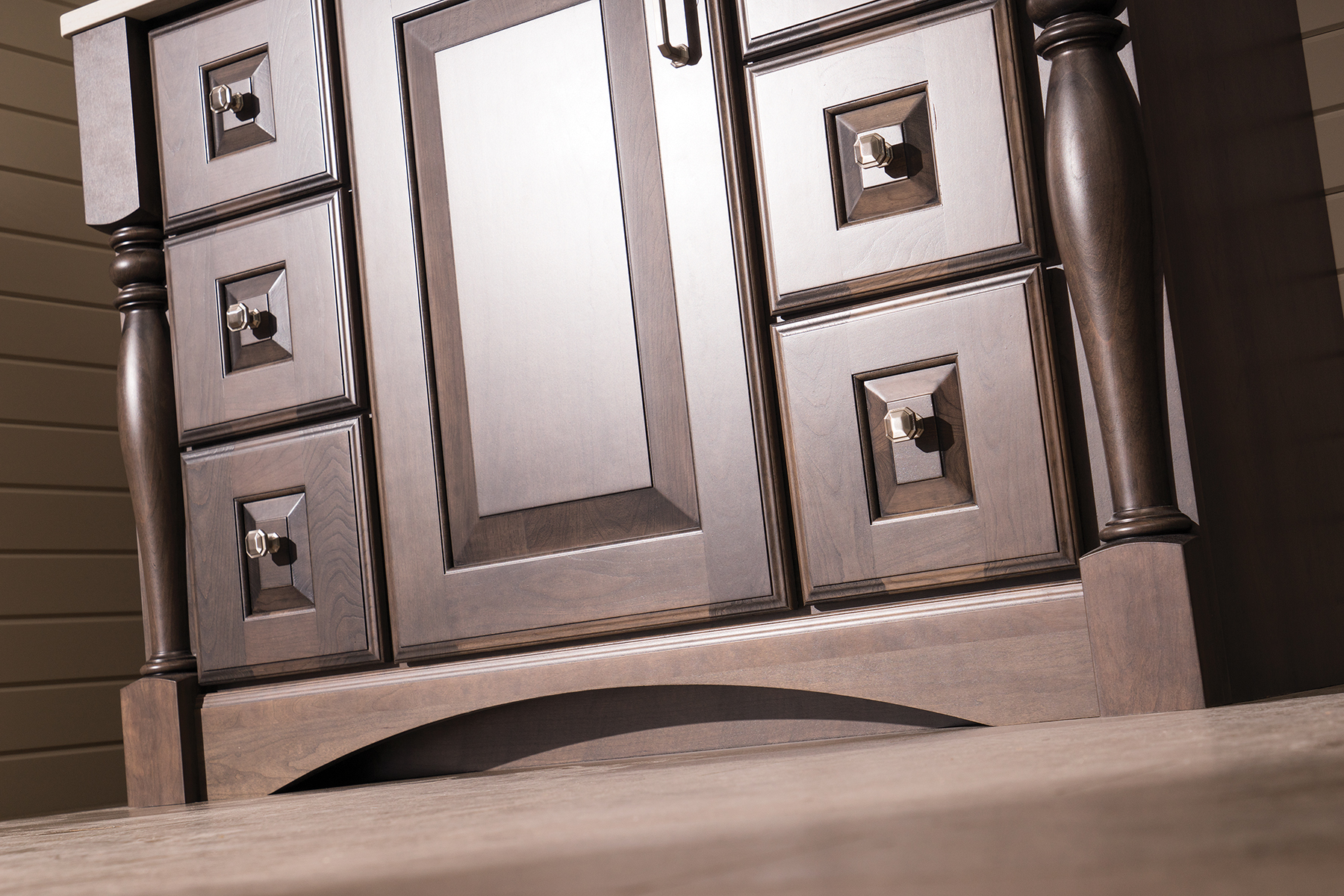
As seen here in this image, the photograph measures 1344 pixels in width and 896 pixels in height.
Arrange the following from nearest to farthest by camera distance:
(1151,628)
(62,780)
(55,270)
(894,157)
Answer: (1151,628) < (894,157) < (62,780) < (55,270)

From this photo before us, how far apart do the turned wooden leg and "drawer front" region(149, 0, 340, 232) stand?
65 cm

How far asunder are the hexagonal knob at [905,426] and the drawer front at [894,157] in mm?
98

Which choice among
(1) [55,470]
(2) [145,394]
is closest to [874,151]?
(2) [145,394]

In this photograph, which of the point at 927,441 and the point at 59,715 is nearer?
the point at 927,441

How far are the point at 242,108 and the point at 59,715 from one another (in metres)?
1.01

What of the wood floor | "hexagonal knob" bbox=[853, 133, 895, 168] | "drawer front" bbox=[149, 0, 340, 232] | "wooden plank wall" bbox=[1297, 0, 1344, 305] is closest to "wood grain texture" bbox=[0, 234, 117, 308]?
"drawer front" bbox=[149, 0, 340, 232]

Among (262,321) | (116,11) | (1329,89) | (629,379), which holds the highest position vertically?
(116,11)

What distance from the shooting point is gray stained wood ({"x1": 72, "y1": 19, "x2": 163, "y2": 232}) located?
1.25 meters

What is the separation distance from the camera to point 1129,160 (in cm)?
82

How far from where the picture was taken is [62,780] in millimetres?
1732

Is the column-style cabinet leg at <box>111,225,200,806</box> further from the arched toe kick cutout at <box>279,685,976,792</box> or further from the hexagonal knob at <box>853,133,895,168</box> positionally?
the hexagonal knob at <box>853,133,895,168</box>

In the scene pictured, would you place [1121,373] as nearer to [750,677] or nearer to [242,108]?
[750,677]

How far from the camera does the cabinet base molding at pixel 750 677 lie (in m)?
0.85

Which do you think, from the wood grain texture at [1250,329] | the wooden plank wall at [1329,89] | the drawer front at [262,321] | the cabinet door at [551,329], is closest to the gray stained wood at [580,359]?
the cabinet door at [551,329]
